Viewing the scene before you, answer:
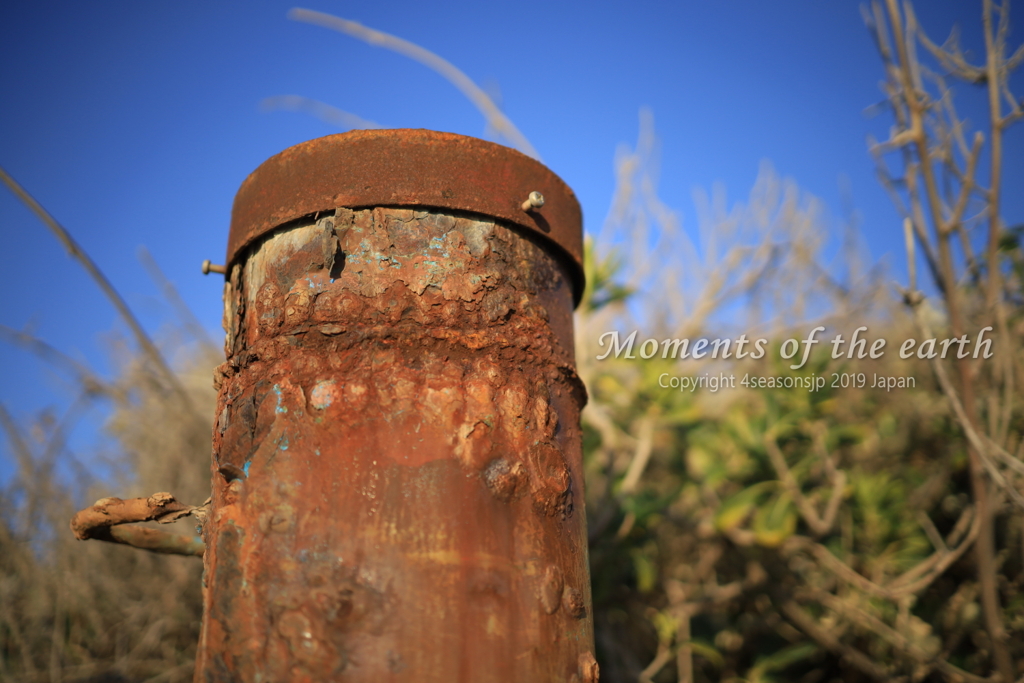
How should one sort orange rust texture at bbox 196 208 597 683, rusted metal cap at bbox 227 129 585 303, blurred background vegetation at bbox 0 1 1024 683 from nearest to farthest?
1. orange rust texture at bbox 196 208 597 683
2. rusted metal cap at bbox 227 129 585 303
3. blurred background vegetation at bbox 0 1 1024 683

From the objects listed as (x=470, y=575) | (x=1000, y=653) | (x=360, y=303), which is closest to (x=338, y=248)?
(x=360, y=303)

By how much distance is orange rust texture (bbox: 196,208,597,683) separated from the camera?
2.99 ft

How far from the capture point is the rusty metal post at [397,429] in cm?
92

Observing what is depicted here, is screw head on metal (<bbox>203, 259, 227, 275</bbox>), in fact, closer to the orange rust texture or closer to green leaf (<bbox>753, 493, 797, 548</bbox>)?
the orange rust texture

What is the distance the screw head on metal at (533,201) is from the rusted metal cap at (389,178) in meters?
0.01

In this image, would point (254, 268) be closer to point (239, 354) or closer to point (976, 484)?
point (239, 354)

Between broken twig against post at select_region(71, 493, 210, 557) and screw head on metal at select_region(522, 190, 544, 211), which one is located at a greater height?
screw head on metal at select_region(522, 190, 544, 211)

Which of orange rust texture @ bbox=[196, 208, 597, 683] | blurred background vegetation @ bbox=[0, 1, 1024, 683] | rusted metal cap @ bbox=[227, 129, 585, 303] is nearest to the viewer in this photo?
orange rust texture @ bbox=[196, 208, 597, 683]

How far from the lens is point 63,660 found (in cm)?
336

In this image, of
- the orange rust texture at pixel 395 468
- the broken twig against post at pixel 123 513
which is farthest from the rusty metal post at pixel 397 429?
the broken twig against post at pixel 123 513

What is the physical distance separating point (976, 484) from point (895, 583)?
1165 millimetres

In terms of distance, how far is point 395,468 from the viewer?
38.5 inches

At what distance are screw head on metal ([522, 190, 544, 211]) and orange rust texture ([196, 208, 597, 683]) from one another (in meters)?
0.06

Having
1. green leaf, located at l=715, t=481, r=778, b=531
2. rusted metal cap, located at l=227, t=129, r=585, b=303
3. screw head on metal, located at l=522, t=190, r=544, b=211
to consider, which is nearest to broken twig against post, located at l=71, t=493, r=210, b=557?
rusted metal cap, located at l=227, t=129, r=585, b=303
